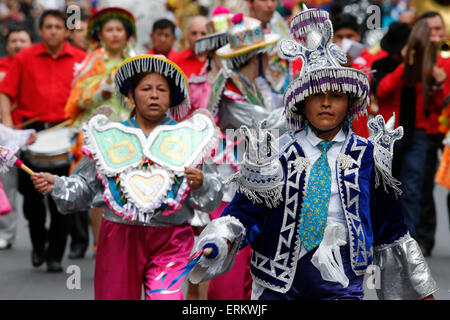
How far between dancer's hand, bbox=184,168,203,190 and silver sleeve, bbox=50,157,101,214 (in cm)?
62

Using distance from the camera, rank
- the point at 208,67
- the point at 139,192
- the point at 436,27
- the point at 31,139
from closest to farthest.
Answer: the point at 139,192
the point at 208,67
the point at 31,139
the point at 436,27

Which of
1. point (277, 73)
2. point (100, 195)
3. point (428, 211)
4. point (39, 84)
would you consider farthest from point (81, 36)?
point (100, 195)

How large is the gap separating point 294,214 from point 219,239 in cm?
45

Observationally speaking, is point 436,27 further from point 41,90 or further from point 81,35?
point 81,35

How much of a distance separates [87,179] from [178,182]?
1.77ft

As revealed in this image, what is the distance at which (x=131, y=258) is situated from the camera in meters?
5.59

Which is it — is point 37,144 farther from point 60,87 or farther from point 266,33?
point 266,33

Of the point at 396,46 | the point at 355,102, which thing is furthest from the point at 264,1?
the point at 355,102

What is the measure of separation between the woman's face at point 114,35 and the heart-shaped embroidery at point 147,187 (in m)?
3.44

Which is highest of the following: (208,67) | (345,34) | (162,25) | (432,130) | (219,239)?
(162,25)

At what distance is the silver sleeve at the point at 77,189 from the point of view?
216 inches

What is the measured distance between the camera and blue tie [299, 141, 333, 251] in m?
4.43

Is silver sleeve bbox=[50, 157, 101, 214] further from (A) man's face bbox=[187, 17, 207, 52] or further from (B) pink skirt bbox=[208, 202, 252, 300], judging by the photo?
(A) man's face bbox=[187, 17, 207, 52]
